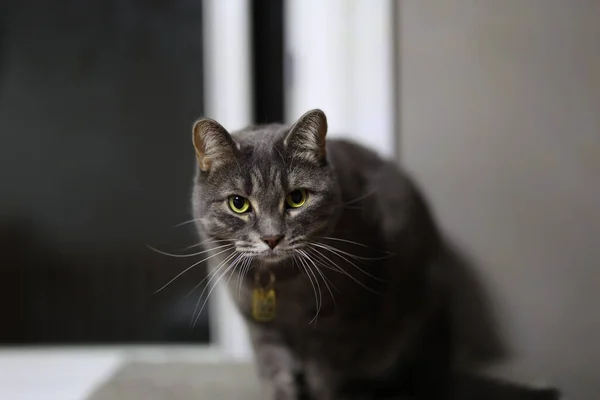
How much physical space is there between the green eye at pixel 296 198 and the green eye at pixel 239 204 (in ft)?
0.19

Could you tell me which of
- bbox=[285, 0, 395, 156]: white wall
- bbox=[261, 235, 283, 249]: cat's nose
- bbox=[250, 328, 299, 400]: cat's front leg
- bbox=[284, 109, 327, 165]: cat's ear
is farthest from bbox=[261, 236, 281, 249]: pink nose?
bbox=[285, 0, 395, 156]: white wall

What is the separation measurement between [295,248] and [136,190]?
2.36ft

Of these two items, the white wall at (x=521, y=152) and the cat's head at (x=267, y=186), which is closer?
the cat's head at (x=267, y=186)

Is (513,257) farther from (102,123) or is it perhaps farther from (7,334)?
(7,334)

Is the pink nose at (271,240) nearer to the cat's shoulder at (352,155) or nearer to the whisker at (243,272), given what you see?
the whisker at (243,272)

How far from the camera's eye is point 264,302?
3.21 ft

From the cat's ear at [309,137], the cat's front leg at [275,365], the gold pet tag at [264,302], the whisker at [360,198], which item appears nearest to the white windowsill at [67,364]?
the cat's front leg at [275,365]

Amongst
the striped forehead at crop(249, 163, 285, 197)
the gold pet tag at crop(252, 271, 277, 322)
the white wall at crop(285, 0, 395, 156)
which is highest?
the white wall at crop(285, 0, 395, 156)

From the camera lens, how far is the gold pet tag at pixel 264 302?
3.12 ft

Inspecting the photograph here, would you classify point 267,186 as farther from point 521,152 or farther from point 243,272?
point 521,152

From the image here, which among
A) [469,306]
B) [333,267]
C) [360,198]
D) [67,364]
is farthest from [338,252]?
[67,364]

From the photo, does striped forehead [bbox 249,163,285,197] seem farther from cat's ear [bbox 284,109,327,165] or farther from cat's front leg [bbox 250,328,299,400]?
cat's front leg [bbox 250,328,299,400]

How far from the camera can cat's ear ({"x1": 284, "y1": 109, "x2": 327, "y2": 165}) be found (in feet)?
2.85

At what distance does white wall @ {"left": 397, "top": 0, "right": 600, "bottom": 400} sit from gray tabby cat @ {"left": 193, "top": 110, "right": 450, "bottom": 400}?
11 centimetres
